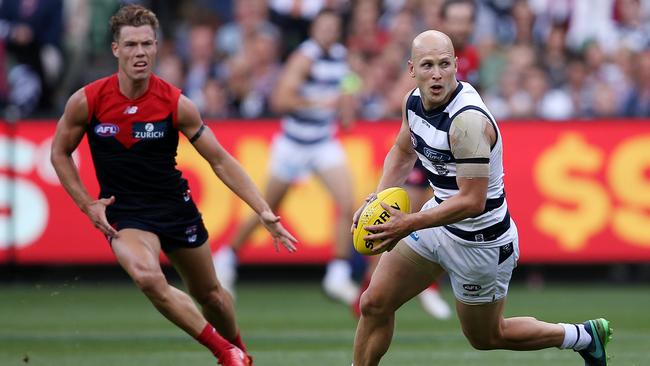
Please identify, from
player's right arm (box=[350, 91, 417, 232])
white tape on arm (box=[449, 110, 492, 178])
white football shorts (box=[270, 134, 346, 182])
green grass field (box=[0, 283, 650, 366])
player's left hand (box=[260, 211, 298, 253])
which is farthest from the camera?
white football shorts (box=[270, 134, 346, 182])

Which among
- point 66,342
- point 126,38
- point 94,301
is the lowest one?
point 94,301

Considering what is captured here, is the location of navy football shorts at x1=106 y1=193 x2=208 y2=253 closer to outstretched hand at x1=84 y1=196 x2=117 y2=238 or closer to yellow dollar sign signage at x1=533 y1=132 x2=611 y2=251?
outstretched hand at x1=84 y1=196 x2=117 y2=238

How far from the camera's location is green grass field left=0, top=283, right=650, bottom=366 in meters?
10.2

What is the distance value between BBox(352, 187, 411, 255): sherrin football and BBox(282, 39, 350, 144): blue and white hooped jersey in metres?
6.56

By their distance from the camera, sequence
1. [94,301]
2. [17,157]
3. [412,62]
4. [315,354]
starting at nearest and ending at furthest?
[412,62]
[315,354]
[94,301]
[17,157]

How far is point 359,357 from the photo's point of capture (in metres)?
8.10

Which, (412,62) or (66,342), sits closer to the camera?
(412,62)

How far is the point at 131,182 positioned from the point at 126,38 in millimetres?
968

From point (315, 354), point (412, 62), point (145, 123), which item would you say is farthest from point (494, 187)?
point (315, 354)

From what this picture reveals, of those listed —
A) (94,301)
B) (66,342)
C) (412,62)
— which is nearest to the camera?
(412,62)

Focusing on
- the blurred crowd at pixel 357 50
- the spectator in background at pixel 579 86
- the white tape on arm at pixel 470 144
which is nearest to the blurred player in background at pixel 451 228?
the white tape on arm at pixel 470 144

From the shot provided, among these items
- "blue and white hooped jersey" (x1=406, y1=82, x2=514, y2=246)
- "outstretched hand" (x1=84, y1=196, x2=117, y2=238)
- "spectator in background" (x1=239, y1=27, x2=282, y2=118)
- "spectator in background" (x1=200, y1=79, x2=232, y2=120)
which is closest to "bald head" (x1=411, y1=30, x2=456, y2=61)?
"blue and white hooped jersey" (x1=406, y1=82, x2=514, y2=246)

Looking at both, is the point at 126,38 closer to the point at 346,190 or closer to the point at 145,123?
the point at 145,123

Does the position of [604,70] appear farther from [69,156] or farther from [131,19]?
[69,156]
